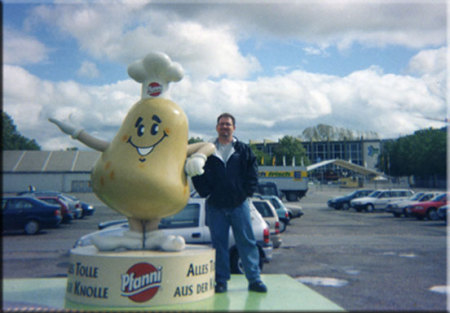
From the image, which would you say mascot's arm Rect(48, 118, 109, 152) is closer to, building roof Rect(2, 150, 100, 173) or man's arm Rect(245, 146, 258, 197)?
man's arm Rect(245, 146, 258, 197)

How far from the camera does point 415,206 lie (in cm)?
1842

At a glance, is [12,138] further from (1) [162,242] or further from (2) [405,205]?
(1) [162,242]

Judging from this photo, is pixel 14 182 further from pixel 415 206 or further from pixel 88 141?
pixel 88 141

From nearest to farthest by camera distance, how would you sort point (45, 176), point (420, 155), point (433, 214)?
point (433, 214) < point (45, 176) < point (420, 155)

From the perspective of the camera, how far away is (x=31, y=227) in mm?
13055

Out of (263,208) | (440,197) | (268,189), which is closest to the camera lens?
(263,208)

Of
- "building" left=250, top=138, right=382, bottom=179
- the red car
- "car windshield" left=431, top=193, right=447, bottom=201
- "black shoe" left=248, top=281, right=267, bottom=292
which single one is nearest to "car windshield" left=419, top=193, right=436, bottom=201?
"car windshield" left=431, top=193, right=447, bottom=201

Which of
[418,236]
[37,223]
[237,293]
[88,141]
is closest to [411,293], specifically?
[237,293]

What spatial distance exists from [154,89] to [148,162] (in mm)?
923

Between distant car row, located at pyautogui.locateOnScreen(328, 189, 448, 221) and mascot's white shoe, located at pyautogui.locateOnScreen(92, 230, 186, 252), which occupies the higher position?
mascot's white shoe, located at pyautogui.locateOnScreen(92, 230, 186, 252)

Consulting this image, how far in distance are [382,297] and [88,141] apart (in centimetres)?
447

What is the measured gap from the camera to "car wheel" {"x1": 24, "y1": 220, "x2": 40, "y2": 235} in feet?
42.7

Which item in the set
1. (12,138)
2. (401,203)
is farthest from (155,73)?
(12,138)

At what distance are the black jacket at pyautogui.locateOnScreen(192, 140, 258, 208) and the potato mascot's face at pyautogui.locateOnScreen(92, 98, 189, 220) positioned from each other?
256 mm
